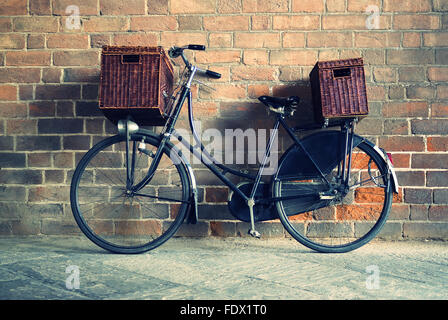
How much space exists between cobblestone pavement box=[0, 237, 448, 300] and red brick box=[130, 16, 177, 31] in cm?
164

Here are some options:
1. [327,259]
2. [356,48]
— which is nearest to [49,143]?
[327,259]

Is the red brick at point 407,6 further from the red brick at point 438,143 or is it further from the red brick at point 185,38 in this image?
the red brick at point 185,38

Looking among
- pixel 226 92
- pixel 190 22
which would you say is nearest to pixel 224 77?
pixel 226 92

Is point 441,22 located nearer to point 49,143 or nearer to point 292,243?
point 292,243

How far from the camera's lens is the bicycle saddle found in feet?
8.25

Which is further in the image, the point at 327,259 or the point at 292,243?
the point at 292,243

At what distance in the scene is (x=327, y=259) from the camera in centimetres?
242

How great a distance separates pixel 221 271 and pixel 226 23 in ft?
6.07

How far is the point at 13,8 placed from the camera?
2979mm

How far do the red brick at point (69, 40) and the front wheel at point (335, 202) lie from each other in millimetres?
1816

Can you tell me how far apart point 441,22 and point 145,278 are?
9.15ft

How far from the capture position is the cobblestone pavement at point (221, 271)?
1.83 m

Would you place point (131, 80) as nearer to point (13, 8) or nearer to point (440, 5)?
point (13, 8)

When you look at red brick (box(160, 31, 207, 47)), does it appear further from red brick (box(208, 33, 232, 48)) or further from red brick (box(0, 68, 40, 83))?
red brick (box(0, 68, 40, 83))
